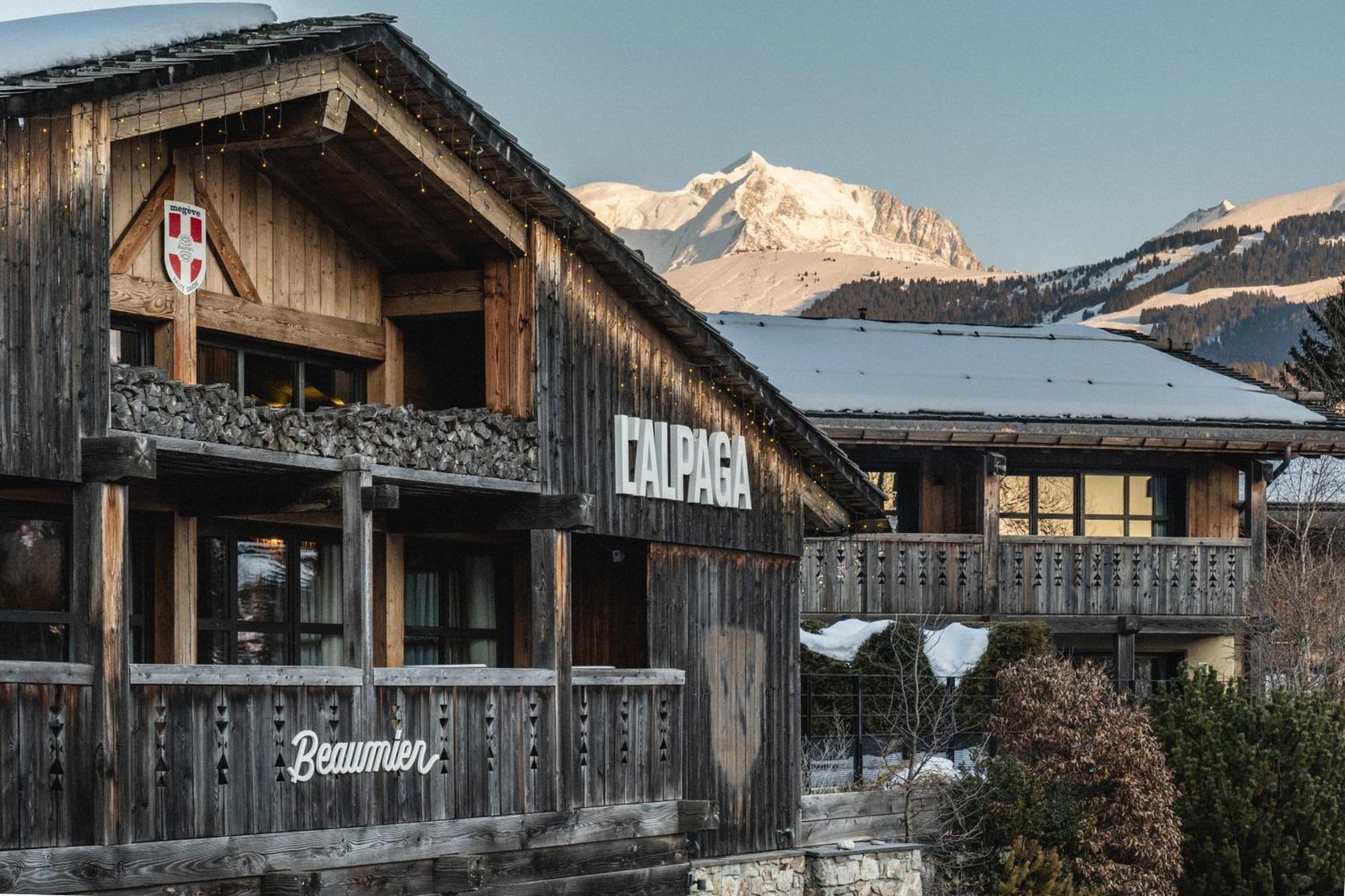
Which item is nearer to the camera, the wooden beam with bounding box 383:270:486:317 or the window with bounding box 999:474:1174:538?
the wooden beam with bounding box 383:270:486:317

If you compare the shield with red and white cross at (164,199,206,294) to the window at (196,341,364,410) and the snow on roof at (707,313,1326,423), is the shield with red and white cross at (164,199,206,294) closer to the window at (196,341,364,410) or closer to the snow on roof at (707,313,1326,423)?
the window at (196,341,364,410)

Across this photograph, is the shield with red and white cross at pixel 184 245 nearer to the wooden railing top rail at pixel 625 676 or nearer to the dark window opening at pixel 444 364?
the dark window opening at pixel 444 364

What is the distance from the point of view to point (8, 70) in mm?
13711

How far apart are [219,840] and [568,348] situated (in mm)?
5872

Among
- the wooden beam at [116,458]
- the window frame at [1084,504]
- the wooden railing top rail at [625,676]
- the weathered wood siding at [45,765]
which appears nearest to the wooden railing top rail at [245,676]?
the weathered wood siding at [45,765]

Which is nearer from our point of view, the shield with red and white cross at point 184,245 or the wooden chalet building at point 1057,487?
the shield with red and white cross at point 184,245

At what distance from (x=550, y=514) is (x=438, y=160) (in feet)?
10.6

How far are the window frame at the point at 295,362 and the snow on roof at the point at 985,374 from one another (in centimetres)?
1181

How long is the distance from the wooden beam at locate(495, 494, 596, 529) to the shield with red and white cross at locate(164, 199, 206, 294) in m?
3.46

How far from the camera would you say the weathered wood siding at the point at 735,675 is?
65.5ft

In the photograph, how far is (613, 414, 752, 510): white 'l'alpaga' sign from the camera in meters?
19.2

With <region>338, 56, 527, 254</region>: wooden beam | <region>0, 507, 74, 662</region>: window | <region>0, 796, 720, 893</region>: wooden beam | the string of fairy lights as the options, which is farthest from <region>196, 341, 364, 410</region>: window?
<region>0, 796, 720, 893</region>: wooden beam

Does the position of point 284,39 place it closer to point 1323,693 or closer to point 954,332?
point 1323,693

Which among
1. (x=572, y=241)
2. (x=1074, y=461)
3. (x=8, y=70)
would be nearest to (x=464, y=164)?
(x=572, y=241)
